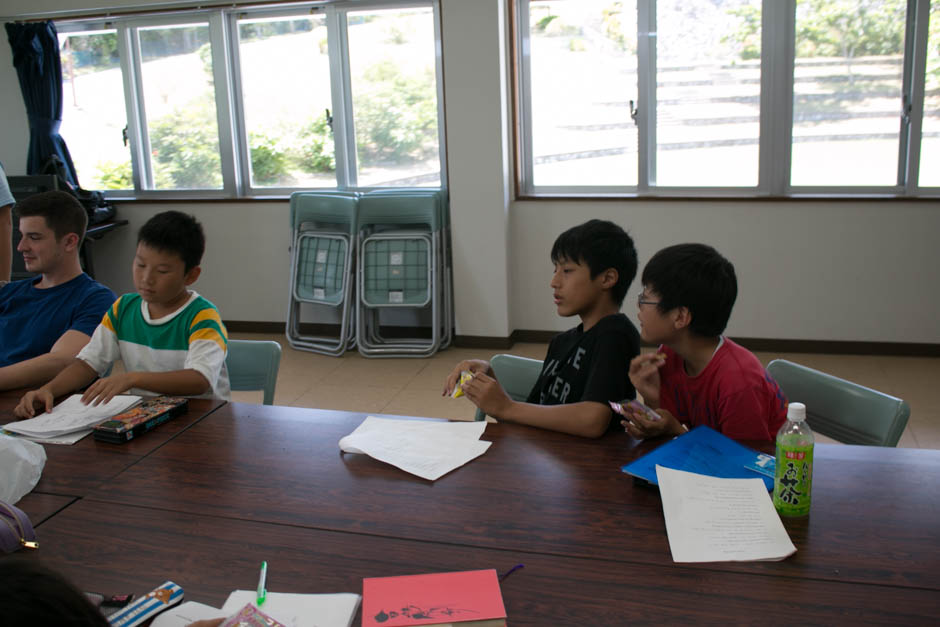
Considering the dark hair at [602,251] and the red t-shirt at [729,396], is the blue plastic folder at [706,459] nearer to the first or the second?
the red t-shirt at [729,396]

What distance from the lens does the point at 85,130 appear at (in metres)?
5.66

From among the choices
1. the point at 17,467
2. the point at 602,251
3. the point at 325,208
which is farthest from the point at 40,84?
the point at 602,251

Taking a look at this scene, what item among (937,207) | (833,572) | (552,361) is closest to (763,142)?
(937,207)

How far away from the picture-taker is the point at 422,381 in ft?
14.5

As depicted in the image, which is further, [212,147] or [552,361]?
[212,147]

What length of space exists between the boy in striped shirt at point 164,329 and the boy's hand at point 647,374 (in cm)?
110

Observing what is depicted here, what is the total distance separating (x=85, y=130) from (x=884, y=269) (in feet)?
17.1

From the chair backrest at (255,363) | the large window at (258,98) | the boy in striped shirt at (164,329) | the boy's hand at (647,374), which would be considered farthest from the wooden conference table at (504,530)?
the large window at (258,98)

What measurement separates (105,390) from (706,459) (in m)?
1.41

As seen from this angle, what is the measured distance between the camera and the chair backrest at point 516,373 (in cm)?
223

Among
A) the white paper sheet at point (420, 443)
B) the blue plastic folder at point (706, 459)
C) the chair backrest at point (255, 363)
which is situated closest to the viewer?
the blue plastic folder at point (706, 459)

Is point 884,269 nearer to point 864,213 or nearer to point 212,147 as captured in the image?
point 864,213

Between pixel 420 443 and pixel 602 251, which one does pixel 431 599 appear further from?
pixel 602 251

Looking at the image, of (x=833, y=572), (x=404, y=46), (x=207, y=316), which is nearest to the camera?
(x=833, y=572)
